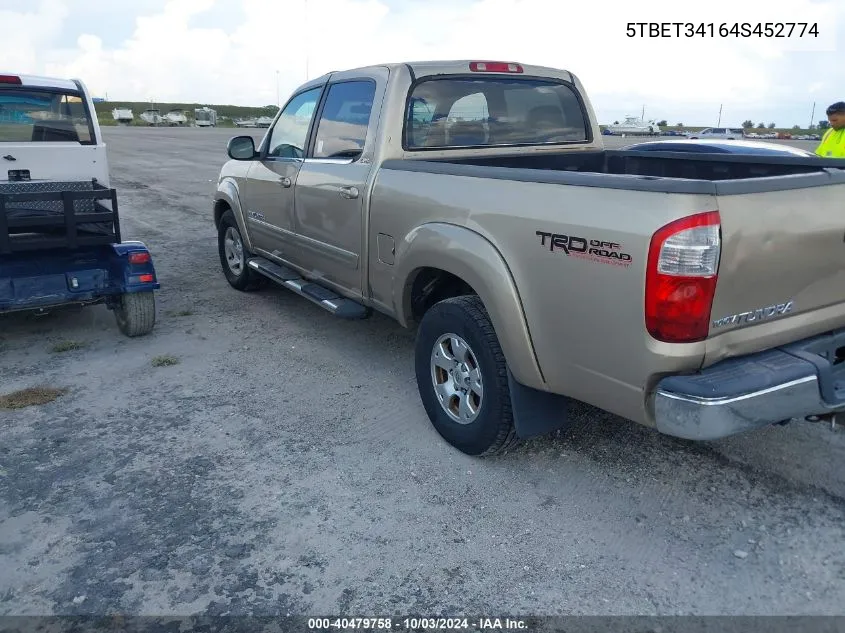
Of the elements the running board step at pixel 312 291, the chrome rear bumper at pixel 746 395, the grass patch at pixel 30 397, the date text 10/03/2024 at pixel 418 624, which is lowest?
the date text 10/03/2024 at pixel 418 624

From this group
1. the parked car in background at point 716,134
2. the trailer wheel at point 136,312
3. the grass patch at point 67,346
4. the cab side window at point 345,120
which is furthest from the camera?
the parked car in background at point 716,134

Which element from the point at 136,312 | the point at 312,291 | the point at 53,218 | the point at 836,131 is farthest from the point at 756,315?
the point at 836,131

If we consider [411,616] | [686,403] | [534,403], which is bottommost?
[411,616]

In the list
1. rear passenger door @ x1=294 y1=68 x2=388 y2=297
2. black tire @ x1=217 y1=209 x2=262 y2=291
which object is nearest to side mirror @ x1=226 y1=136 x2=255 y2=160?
rear passenger door @ x1=294 y1=68 x2=388 y2=297

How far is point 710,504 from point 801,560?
0.47 meters

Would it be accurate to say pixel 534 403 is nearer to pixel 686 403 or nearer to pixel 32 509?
pixel 686 403

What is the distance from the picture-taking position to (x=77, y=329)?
585 centimetres

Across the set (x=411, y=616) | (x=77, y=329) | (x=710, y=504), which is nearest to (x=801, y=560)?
(x=710, y=504)

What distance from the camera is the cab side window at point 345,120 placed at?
14.8ft

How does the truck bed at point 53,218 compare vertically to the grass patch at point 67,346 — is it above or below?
above

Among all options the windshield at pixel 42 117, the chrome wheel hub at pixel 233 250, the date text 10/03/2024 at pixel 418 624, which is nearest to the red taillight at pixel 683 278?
the date text 10/03/2024 at pixel 418 624

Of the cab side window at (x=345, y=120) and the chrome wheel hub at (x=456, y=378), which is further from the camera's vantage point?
the cab side window at (x=345, y=120)

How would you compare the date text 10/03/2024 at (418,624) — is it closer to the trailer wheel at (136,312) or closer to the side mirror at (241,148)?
the trailer wheel at (136,312)

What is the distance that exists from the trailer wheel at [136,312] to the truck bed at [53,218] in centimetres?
46
